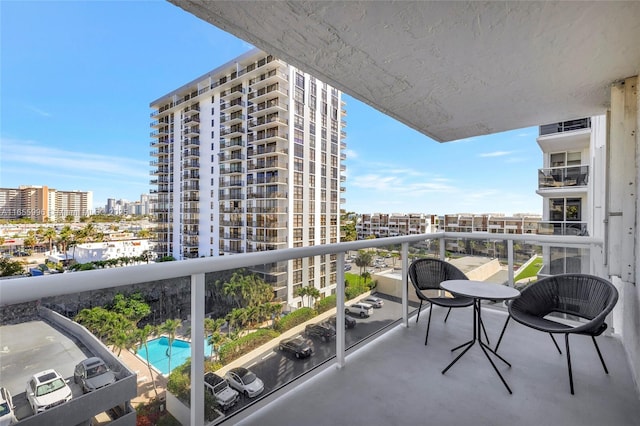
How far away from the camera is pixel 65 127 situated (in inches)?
1705

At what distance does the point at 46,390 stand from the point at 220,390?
0.77m

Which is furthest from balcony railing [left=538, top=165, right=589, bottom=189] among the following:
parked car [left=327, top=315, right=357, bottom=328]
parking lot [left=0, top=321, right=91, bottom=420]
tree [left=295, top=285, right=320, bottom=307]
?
parking lot [left=0, top=321, right=91, bottom=420]

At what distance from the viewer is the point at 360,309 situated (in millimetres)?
2691

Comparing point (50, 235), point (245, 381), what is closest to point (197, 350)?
point (245, 381)

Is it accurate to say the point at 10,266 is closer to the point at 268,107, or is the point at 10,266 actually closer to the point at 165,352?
the point at 268,107

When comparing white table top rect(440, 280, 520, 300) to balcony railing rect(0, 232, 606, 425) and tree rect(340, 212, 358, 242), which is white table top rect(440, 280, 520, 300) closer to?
balcony railing rect(0, 232, 606, 425)

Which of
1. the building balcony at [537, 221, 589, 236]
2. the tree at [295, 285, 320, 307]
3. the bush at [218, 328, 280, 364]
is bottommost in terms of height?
the bush at [218, 328, 280, 364]

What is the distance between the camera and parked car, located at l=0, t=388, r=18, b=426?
94 centimetres

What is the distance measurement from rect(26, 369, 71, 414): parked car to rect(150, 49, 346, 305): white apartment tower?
28982 millimetres

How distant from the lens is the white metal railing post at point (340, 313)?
2330mm

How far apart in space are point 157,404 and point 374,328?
6.49 feet

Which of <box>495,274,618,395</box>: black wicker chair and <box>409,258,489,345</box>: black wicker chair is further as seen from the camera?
<box>409,258,489,345</box>: black wicker chair

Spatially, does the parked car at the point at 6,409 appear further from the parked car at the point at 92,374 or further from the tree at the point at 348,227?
the tree at the point at 348,227

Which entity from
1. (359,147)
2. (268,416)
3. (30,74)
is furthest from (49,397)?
(30,74)
